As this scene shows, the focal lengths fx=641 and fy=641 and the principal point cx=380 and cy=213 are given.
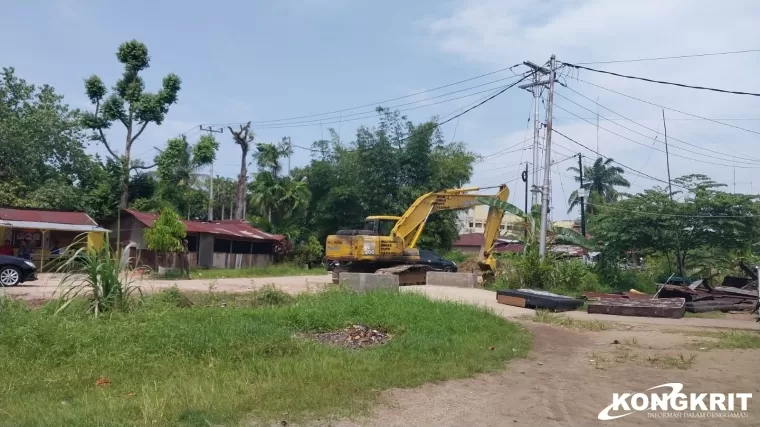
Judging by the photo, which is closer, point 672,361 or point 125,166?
point 672,361

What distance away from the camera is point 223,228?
39625mm

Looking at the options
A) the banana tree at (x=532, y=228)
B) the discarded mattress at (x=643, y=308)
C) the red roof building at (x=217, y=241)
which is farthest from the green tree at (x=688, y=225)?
the red roof building at (x=217, y=241)

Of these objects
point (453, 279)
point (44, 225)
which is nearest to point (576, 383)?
point (453, 279)

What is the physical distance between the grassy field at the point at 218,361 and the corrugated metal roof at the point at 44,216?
2183 centimetres

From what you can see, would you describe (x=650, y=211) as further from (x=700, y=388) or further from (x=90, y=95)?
(x=90, y=95)

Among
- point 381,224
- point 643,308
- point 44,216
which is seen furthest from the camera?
point 44,216

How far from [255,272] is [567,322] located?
74.9ft

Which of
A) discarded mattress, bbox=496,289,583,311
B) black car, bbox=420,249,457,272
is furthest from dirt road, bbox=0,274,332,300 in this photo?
black car, bbox=420,249,457,272

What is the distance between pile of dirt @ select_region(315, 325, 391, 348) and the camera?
1072 cm

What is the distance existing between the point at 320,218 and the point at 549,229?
61.5ft

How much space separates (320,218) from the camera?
142ft

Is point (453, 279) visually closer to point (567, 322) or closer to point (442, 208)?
point (442, 208)

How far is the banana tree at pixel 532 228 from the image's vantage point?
89.6 feet

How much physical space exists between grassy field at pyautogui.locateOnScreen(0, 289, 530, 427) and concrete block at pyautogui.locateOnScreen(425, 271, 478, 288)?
12.7 meters
